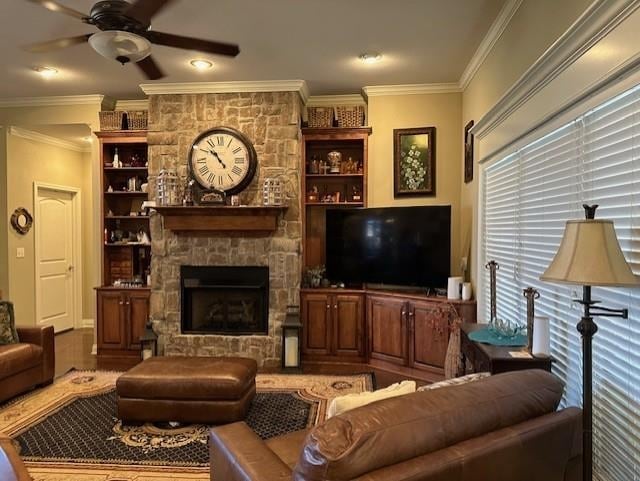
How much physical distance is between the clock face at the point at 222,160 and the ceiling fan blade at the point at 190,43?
1.82 meters

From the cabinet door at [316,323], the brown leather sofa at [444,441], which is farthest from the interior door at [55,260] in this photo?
the brown leather sofa at [444,441]

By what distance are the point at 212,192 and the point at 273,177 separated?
683 millimetres

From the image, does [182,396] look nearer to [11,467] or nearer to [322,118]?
[11,467]

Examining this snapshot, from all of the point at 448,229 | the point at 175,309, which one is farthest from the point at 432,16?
the point at 175,309

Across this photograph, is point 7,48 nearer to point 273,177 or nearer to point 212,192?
point 212,192

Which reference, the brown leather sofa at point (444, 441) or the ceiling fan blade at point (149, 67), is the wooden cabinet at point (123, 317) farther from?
the brown leather sofa at point (444, 441)

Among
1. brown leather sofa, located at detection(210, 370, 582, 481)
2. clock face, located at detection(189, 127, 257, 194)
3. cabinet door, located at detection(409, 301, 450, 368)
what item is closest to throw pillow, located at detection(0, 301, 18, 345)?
clock face, located at detection(189, 127, 257, 194)

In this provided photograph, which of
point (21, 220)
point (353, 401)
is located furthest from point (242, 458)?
point (21, 220)

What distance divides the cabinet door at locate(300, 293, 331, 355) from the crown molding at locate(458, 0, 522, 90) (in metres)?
2.71

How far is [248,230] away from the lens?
5.04m

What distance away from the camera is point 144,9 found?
2.65 metres

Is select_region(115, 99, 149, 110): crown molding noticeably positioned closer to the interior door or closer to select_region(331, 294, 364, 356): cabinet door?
the interior door

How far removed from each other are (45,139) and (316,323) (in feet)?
15.2

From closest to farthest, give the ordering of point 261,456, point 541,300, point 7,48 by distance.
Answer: point 261,456
point 541,300
point 7,48
